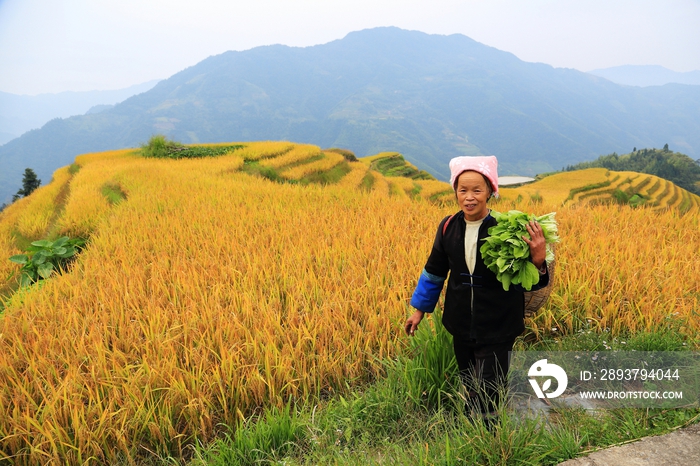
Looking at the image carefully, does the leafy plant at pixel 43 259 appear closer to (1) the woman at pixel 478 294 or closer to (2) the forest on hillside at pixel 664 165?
(1) the woman at pixel 478 294

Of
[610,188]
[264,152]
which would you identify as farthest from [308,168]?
[610,188]

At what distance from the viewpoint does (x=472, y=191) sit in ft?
4.89

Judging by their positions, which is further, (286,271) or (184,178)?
(184,178)

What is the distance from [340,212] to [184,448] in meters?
3.26

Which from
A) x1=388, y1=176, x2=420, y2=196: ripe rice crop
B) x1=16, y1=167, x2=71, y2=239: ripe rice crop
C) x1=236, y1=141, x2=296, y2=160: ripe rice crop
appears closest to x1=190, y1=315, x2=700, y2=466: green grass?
x1=16, y1=167, x2=71, y2=239: ripe rice crop

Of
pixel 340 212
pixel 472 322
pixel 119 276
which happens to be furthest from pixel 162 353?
pixel 340 212

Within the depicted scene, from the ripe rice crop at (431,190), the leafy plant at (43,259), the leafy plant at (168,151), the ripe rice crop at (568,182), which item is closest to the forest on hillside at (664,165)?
the ripe rice crop at (568,182)

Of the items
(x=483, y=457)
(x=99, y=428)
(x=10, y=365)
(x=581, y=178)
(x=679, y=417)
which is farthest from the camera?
(x=581, y=178)

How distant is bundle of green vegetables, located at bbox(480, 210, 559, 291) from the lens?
1.34 metres

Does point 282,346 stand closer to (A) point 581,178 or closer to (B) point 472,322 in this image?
(B) point 472,322

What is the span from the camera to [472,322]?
1.57 meters

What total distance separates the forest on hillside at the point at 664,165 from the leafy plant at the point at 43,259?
199 ft

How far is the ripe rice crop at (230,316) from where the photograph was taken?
1.65 meters

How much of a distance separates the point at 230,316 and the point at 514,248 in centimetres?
164
